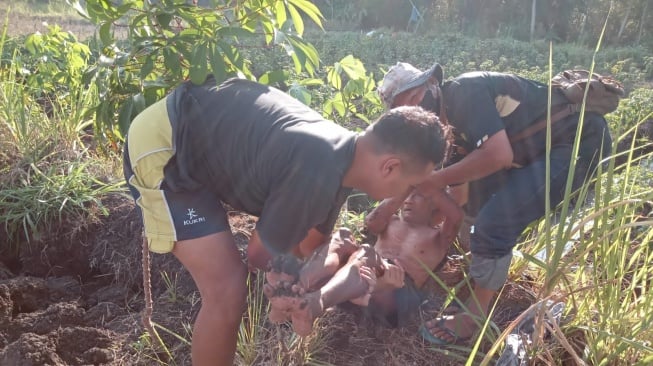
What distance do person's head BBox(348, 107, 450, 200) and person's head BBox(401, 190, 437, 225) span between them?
87 cm

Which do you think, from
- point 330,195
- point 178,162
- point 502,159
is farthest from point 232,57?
point 502,159

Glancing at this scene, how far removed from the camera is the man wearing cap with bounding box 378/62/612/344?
2.06m

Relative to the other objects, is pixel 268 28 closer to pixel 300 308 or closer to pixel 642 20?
pixel 300 308

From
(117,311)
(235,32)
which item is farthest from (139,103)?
(117,311)

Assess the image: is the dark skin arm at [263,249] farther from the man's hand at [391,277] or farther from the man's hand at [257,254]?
the man's hand at [391,277]

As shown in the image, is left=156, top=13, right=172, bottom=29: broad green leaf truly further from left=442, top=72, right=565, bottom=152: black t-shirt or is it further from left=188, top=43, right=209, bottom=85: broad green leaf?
left=442, top=72, right=565, bottom=152: black t-shirt

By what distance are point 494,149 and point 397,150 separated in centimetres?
69

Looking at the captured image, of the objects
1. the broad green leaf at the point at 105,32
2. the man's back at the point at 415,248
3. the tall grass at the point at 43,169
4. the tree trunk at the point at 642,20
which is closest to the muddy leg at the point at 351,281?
the man's back at the point at 415,248

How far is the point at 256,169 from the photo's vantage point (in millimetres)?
1554

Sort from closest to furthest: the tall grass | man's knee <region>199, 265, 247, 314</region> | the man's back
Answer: man's knee <region>199, 265, 247, 314</region>
the man's back
the tall grass

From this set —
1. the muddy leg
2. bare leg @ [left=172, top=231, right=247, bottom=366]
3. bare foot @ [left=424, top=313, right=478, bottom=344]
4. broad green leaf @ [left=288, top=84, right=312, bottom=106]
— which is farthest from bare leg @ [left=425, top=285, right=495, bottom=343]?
broad green leaf @ [left=288, top=84, right=312, bottom=106]

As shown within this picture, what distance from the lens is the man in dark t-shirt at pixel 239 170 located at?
147 cm

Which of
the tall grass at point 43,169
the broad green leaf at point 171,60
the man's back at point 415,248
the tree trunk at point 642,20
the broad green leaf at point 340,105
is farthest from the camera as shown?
the tree trunk at point 642,20

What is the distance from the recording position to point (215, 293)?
1647mm
